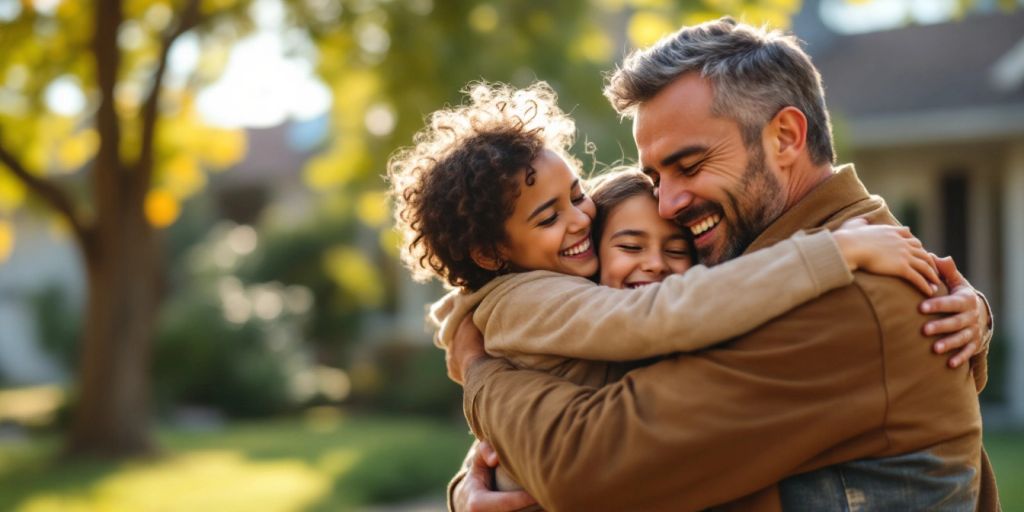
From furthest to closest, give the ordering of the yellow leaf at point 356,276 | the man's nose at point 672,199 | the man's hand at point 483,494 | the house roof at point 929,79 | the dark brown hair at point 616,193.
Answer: the yellow leaf at point 356,276 → the house roof at point 929,79 → the dark brown hair at point 616,193 → the man's nose at point 672,199 → the man's hand at point 483,494

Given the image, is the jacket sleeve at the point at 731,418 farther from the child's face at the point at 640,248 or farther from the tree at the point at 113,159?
the tree at the point at 113,159

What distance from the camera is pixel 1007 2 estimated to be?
933 cm

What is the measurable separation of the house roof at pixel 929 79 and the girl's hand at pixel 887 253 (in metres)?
13.1

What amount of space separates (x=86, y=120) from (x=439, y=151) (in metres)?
13.5

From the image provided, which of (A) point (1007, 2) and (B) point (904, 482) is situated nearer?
(B) point (904, 482)

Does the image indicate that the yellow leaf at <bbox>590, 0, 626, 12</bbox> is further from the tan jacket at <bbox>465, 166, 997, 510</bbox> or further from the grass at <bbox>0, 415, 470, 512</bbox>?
the tan jacket at <bbox>465, 166, 997, 510</bbox>

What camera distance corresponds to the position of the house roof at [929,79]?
15.5 meters

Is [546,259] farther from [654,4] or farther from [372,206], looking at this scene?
[372,206]

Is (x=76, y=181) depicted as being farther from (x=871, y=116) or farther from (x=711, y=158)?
(x=711, y=158)

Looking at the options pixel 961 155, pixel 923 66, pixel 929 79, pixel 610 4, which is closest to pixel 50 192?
pixel 610 4

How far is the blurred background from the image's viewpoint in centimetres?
1111

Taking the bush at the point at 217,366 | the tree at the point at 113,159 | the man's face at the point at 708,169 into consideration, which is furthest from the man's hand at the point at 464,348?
the bush at the point at 217,366

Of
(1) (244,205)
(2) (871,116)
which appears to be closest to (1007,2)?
(2) (871,116)

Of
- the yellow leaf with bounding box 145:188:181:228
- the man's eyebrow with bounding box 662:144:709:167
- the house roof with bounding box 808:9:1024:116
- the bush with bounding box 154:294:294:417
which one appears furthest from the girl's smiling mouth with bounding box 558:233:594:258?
the bush with bounding box 154:294:294:417
